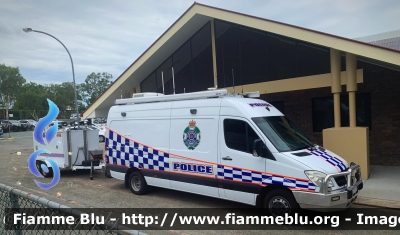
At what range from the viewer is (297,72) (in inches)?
424

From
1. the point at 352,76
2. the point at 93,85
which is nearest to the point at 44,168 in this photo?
the point at 352,76

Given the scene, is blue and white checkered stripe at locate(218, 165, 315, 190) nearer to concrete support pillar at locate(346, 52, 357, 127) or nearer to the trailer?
concrete support pillar at locate(346, 52, 357, 127)

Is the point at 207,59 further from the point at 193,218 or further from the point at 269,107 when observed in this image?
the point at 193,218

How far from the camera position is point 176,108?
7.50 metres

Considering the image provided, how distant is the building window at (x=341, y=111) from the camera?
1110 centimetres

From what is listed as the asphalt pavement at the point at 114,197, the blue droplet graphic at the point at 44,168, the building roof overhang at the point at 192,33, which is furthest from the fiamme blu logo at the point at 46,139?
the building roof overhang at the point at 192,33

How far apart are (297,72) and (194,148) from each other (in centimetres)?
562

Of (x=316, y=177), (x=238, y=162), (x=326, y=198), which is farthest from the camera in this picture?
(x=238, y=162)

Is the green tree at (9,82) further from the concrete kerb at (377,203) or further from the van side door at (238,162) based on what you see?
the concrete kerb at (377,203)

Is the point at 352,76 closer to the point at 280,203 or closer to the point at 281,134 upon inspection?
the point at 281,134

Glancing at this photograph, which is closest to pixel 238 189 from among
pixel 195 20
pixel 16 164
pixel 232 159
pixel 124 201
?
pixel 232 159

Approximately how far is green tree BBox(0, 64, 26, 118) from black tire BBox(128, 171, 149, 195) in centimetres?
6872

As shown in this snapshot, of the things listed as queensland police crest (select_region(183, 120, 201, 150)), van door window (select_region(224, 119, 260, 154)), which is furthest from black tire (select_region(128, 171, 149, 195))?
van door window (select_region(224, 119, 260, 154))

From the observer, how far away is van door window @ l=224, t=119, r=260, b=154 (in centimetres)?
620
